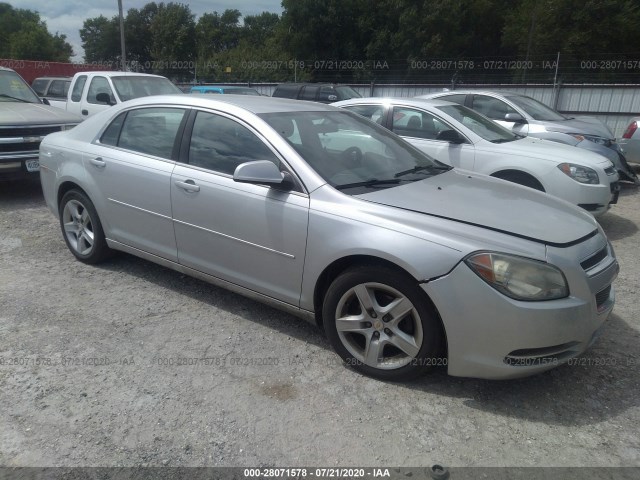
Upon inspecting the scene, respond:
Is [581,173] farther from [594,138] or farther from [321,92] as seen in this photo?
[321,92]

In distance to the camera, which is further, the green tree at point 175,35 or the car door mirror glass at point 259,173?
the green tree at point 175,35

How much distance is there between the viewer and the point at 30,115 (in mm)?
7480

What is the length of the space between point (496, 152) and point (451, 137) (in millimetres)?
559

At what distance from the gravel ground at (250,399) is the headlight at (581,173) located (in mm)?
2183

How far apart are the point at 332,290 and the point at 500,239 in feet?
3.32

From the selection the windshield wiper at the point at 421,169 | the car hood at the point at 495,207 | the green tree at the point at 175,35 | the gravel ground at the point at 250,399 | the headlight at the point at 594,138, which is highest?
the green tree at the point at 175,35

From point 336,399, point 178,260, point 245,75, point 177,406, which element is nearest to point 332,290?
point 336,399

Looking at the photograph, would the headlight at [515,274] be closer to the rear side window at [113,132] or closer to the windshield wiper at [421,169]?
the windshield wiper at [421,169]

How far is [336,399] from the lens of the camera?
3.00 meters

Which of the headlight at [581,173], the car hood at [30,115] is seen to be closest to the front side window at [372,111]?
the headlight at [581,173]

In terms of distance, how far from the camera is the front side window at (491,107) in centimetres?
897

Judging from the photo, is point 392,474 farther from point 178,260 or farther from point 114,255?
point 114,255

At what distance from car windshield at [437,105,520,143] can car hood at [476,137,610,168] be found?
0.19 meters

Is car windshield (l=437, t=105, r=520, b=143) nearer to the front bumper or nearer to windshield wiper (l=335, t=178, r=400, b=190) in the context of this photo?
windshield wiper (l=335, t=178, r=400, b=190)
